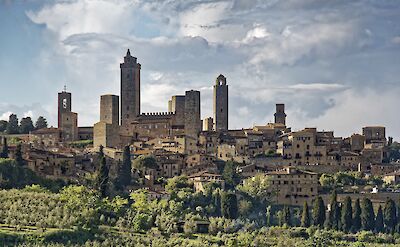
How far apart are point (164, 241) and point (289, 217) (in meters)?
11.6

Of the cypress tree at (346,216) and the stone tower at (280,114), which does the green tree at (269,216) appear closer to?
the cypress tree at (346,216)

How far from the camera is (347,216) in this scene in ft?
187

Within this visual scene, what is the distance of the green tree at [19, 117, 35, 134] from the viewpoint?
3199 inches

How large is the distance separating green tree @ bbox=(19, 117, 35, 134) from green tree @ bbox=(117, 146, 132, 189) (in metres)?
19.0

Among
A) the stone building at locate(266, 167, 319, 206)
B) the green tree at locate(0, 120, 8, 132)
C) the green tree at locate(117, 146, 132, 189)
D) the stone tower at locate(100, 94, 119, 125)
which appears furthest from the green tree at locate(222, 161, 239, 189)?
the green tree at locate(0, 120, 8, 132)

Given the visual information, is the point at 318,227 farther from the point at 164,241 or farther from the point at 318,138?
the point at 318,138

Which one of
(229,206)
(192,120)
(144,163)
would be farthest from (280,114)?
(229,206)

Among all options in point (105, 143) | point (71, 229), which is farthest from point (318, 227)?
point (105, 143)

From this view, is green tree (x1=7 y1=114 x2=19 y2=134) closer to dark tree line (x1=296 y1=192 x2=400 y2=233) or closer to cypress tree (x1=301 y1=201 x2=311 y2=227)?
dark tree line (x1=296 y1=192 x2=400 y2=233)

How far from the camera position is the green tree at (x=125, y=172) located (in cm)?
6297

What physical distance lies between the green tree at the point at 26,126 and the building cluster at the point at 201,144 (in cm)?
223

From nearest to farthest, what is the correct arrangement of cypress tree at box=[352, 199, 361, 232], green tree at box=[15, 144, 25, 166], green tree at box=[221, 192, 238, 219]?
cypress tree at box=[352, 199, 361, 232] → green tree at box=[221, 192, 238, 219] → green tree at box=[15, 144, 25, 166]

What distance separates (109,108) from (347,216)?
2946 cm

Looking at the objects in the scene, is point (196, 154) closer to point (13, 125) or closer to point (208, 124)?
point (208, 124)
